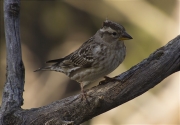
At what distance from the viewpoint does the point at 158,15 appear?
29.9 ft

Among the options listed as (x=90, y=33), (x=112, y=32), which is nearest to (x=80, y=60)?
(x=112, y=32)

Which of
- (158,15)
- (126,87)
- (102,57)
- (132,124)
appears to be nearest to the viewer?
(126,87)

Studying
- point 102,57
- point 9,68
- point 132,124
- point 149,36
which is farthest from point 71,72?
point 149,36

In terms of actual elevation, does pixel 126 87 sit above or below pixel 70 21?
above

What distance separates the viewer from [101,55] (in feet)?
15.8

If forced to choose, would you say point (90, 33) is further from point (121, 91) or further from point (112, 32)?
point (121, 91)

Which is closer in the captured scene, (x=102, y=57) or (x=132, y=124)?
(x=102, y=57)

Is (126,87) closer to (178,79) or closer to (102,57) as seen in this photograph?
(102,57)

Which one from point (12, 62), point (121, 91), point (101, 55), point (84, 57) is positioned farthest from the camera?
point (84, 57)

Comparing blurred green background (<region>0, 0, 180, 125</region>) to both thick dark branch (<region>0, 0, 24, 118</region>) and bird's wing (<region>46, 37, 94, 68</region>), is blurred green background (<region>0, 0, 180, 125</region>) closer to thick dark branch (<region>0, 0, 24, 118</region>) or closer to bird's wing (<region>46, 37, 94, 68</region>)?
bird's wing (<region>46, 37, 94, 68</region>)

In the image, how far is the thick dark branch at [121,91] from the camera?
410 cm

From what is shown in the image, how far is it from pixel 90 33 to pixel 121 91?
7002 mm

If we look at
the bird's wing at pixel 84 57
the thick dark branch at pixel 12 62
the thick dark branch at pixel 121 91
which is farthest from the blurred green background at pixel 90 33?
the thick dark branch at pixel 12 62

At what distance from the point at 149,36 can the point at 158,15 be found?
1.59 ft
